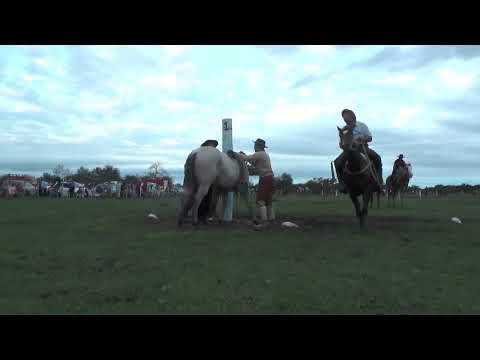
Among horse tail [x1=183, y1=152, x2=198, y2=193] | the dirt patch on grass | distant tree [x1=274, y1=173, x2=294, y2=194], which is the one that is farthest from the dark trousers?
distant tree [x1=274, y1=173, x2=294, y2=194]

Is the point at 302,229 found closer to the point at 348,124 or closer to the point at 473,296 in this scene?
the point at 348,124

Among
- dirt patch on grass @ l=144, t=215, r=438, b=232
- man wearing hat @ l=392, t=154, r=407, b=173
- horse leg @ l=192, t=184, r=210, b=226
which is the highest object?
man wearing hat @ l=392, t=154, r=407, b=173

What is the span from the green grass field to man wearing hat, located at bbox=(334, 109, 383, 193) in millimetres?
1342

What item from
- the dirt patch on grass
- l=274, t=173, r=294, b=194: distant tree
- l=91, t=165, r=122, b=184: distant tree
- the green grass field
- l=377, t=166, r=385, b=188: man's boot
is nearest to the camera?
the green grass field

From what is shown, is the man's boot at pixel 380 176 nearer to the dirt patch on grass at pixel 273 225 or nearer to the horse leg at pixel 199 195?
the dirt patch on grass at pixel 273 225

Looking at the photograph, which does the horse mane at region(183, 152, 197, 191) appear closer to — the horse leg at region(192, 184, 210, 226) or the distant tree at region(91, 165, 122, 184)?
the horse leg at region(192, 184, 210, 226)

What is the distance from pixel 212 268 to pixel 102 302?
2.01 m

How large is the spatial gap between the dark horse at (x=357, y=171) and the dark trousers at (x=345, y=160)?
0.36ft

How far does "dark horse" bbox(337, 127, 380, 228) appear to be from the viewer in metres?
11.0

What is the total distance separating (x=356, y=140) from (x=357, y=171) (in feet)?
2.29

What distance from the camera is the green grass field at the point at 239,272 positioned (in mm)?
5055

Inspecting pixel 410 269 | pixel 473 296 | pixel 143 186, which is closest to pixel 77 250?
pixel 410 269

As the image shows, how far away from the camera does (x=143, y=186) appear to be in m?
52.9

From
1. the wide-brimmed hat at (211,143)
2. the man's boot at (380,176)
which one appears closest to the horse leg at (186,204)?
the wide-brimmed hat at (211,143)
